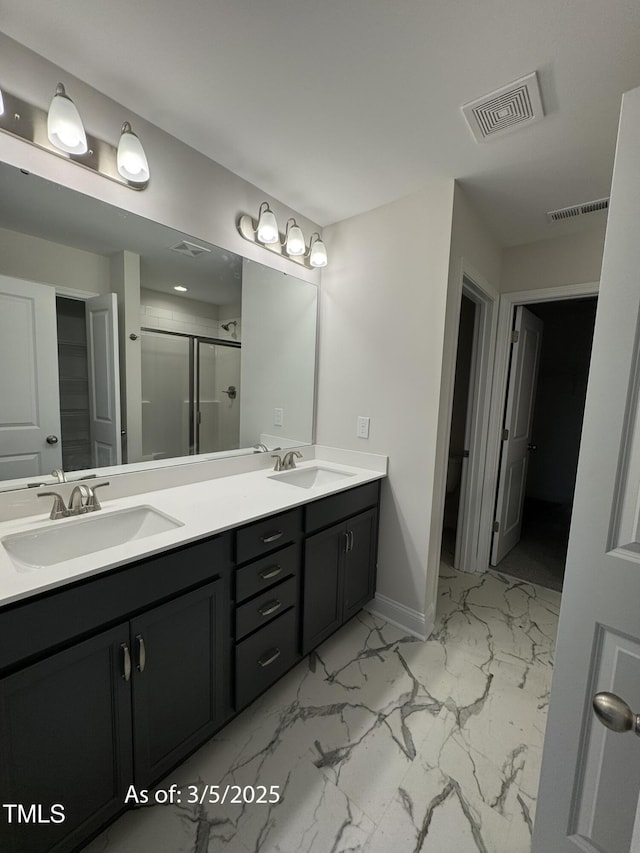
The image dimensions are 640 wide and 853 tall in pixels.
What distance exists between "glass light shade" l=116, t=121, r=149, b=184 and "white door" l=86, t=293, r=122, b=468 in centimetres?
47

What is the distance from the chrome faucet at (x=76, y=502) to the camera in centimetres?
125

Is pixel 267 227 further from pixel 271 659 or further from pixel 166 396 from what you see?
pixel 271 659

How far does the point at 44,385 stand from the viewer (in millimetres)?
1311

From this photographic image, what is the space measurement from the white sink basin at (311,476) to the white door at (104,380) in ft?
2.88

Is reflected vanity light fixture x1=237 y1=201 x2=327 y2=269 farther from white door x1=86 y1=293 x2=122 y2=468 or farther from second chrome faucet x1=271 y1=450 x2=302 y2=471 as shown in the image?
second chrome faucet x1=271 y1=450 x2=302 y2=471

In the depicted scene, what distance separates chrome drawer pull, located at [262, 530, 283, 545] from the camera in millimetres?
1387

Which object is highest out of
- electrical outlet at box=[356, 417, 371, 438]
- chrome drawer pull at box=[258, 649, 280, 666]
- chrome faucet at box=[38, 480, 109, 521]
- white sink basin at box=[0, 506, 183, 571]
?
electrical outlet at box=[356, 417, 371, 438]

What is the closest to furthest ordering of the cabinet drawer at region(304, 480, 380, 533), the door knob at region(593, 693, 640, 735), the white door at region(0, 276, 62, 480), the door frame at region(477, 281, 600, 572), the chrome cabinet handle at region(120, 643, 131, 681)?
the door knob at region(593, 693, 640, 735)
the chrome cabinet handle at region(120, 643, 131, 681)
the white door at region(0, 276, 62, 480)
the cabinet drawer at region(304, 480, 380, 533)
the door frame at region(477, 281, 600, 572)

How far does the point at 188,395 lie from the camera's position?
1.80m

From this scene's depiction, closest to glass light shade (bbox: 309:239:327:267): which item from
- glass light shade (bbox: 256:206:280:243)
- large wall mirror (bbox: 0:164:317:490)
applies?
large wall mirror (bbox: 0:164:317:490)

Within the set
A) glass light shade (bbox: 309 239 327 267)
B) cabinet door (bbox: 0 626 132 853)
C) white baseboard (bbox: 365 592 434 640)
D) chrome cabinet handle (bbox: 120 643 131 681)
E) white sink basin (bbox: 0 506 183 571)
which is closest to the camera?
cabinet door (bbox: 0 626 132 853)

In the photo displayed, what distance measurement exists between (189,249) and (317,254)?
779mm

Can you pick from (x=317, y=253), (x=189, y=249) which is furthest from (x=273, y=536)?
(x=317, y=253)

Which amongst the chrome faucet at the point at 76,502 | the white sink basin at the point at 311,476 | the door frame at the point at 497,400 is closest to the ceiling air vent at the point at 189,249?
the chrome faucet at the point at 76,502
